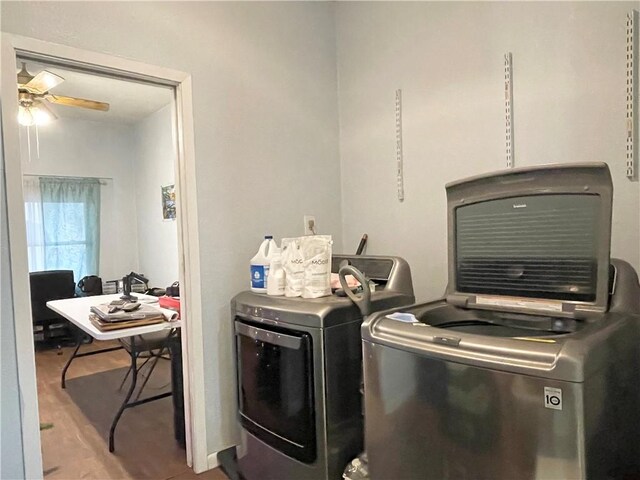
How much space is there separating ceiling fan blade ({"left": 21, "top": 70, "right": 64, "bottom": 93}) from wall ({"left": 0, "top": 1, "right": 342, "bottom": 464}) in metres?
1.11

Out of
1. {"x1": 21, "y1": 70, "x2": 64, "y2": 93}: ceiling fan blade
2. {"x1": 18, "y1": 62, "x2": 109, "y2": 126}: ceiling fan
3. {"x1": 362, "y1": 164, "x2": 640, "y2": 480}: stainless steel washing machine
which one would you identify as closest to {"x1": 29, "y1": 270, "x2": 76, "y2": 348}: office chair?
{"x1": 18, "y1": 62, "x2": 109, "y2": 126}: ceiling fan

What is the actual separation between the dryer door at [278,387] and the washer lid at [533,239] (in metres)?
0.65

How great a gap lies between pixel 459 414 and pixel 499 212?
68cm

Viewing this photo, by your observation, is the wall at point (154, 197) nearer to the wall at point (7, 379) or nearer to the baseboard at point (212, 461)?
the baseboard at point (212, 461)

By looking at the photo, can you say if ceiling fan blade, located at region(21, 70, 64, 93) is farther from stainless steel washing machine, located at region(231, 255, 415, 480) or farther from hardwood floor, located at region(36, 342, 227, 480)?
hardwood floor, located at region(36, 342, 227, 480)

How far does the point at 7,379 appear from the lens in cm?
152

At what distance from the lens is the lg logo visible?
837mm

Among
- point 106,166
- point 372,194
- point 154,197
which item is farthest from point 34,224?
point 372,194

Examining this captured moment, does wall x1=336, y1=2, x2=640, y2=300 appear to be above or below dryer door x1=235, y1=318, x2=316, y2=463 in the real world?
above

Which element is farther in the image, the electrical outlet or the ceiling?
the ceiling

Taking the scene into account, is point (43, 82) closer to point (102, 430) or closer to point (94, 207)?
point (102, 430)

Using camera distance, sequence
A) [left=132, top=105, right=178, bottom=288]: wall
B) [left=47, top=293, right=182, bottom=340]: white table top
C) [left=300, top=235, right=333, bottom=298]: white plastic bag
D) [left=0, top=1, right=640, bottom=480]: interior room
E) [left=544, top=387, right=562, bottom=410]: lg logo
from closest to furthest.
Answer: [left=544, top=387, right=562, bottom=410]: lg logo
[left=0, top=1, right=640, bottom=480]: interior room
[left=300, top=235, right=333, bottom=298]: white plastic bag
[left=47, top=293, right=182, bottom=340]: white table top
[left=132, top=105, right=178, bottom=288]: wall

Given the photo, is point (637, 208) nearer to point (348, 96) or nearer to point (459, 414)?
point (459, 414)

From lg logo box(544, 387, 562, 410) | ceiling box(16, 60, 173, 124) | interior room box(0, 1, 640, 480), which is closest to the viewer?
lg logo box(544, 387, 562, 410)
